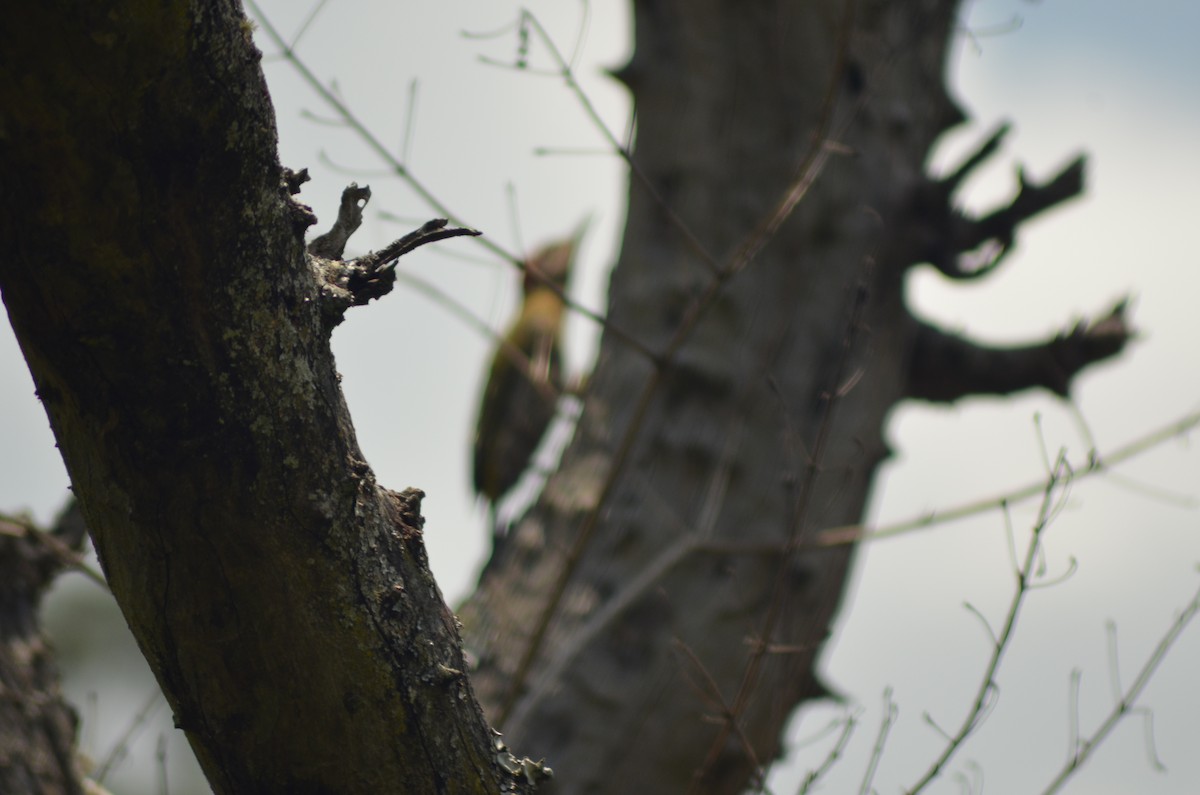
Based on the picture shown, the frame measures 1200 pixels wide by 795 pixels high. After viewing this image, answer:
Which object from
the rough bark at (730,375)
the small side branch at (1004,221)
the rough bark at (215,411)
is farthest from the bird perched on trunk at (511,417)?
the rough bark at (215,411)

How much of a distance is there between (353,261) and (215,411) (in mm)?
209

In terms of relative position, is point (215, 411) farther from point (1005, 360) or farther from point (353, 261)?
point (1005, 360)

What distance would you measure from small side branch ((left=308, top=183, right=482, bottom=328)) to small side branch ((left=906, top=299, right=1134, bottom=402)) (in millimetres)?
2643

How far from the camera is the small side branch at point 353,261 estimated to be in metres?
1.08

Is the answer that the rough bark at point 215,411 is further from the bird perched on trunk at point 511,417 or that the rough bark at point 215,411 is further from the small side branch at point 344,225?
the bird perched on trunk at point 511,417

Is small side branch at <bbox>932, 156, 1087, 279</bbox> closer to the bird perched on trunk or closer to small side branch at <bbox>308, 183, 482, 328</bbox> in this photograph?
small side branch at <bbox>308, 183, 482, 328</bbox>

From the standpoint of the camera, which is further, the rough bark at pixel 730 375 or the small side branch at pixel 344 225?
the rough bark at pixel 730 375

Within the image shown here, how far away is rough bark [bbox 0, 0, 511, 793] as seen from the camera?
892mm

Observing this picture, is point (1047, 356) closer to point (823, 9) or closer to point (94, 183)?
point (823, 9)

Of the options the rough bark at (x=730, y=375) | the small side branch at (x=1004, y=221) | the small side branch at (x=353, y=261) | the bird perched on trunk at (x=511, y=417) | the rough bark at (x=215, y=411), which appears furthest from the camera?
the bird perched on trunk at (x=511, y=417)

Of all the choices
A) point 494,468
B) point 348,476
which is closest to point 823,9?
point 348,476

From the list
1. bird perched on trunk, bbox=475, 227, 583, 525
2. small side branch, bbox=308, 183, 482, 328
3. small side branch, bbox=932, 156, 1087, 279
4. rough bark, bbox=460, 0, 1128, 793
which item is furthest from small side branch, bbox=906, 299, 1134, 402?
small side branch, bbox=308, 183, 482, 328

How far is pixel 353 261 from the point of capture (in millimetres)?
1110

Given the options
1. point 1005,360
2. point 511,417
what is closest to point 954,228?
point 1005,360
